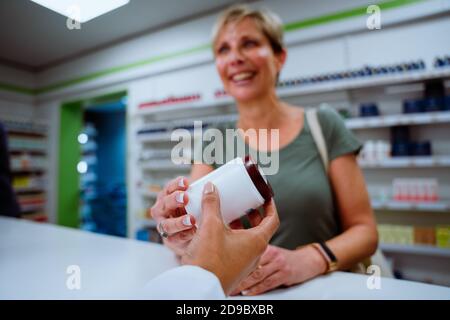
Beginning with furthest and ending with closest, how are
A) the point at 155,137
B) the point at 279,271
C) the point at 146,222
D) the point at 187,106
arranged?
the point at 155,137 < the point at 187,106 < the point at 146,222 < the point at 279,271

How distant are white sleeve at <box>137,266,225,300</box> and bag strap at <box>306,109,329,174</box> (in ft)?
2.18

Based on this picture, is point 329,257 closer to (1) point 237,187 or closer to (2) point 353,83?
(1) point 237,187

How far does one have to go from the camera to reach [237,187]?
0.41m

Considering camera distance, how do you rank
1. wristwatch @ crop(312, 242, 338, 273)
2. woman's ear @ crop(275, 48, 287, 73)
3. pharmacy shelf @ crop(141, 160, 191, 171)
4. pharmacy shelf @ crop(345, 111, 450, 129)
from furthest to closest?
pharmacy shelf @ crop(141, 160, 191, 171) < pharmacy shelf @ crop(345, 111, 450, 129) < woman's ear @ crop(275, 48, 287, 73) < wristwatch @ crop(312, 242, 338, 273)

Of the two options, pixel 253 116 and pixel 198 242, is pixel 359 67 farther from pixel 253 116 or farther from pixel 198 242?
pixel 198 242

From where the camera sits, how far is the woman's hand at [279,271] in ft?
1.77

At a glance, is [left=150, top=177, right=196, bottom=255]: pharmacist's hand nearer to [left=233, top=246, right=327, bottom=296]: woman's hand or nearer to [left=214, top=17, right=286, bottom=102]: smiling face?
[left=233, top=246, right=327, bottom=296]: woman's hand

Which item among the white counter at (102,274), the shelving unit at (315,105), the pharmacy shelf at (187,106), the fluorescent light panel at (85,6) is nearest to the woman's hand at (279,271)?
the white counter at (102,274)

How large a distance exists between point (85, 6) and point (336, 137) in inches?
29.9

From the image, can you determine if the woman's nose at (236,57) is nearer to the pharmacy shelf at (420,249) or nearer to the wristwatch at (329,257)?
the wristwatch at (329,257)

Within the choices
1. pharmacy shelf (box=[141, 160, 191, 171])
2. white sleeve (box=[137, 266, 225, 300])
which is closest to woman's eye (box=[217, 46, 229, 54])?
white sleeve (box=[137, 266, 225, 300])

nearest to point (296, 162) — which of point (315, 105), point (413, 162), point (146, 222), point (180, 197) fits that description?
point (180, 197)

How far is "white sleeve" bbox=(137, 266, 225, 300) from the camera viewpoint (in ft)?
1.00

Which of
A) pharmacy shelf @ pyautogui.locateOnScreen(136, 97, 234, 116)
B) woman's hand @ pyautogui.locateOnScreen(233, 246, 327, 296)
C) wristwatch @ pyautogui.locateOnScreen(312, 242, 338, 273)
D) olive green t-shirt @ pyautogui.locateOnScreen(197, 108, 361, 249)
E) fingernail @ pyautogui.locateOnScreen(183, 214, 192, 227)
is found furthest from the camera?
pharmacy shelf @ pyautogui.locateOnScreen(136, 97, 234, 116)
